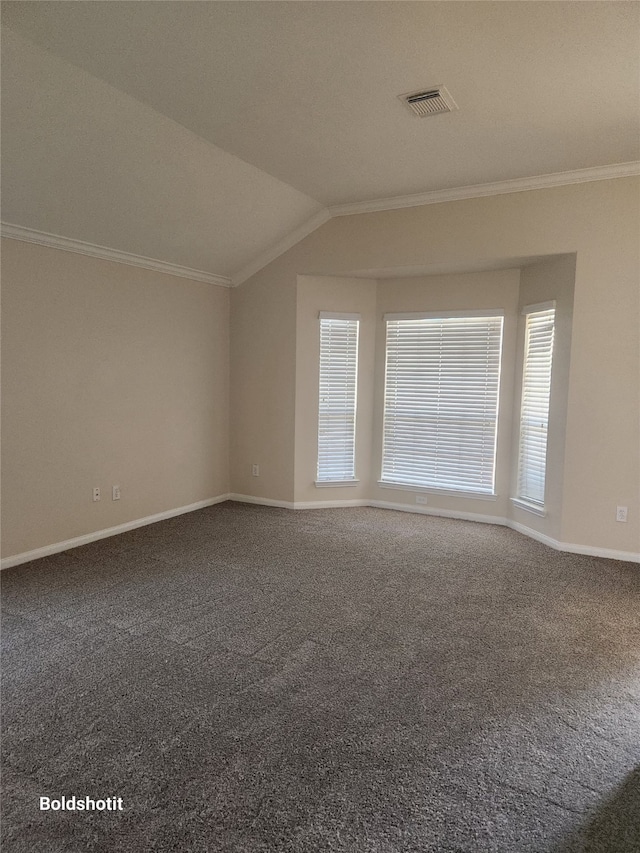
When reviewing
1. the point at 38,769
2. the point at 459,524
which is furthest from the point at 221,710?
the point at 459,524

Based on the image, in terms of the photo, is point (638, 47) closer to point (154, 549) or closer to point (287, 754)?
point (287, 754)

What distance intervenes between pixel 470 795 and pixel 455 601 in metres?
1.61

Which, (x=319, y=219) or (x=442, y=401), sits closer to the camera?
(x=319, y=219)

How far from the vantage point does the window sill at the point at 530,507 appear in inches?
181

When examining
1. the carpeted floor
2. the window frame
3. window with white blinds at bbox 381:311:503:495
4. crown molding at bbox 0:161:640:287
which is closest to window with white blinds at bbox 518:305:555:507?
the window frame

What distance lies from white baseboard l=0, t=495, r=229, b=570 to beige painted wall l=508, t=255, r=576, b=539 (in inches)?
134

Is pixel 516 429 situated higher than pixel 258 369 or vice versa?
pixel 258 369

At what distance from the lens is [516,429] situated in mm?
4988

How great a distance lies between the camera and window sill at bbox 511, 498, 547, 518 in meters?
4.61

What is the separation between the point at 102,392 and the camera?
4.46 meters

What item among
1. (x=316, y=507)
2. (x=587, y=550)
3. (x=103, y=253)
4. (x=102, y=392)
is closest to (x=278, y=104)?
(x=103, y=253)

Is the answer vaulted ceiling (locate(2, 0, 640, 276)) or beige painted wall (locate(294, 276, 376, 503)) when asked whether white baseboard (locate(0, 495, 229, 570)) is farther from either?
vaulted ceiling (locate(2, 0, 640, 276))

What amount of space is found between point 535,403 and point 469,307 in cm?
115

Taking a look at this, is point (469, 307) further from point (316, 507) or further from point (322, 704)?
point (322, 704)
